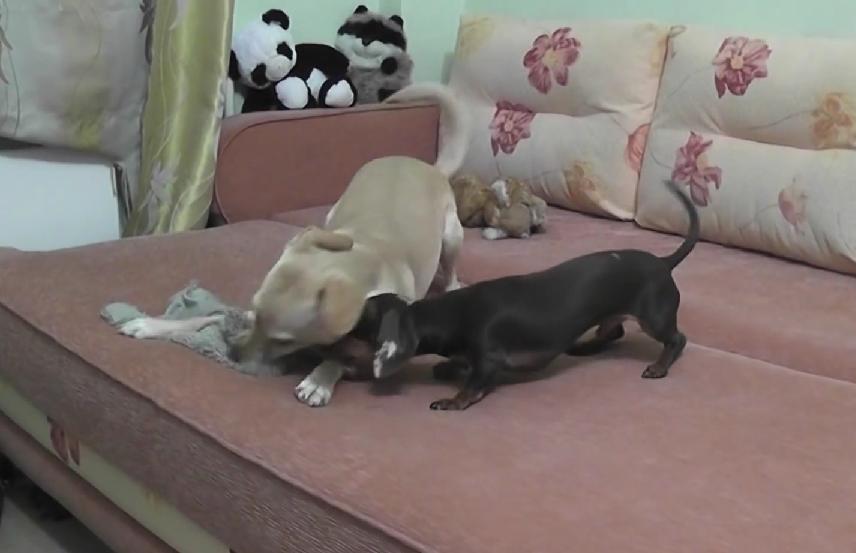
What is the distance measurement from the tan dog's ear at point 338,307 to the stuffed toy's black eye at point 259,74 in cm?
124

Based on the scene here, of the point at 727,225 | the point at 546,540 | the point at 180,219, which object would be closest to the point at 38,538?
the point at 180,219

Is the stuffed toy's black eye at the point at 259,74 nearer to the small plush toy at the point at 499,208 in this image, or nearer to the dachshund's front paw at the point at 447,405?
the small plush toy at the point at 499,208

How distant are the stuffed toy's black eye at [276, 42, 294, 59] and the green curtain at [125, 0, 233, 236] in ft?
1.04

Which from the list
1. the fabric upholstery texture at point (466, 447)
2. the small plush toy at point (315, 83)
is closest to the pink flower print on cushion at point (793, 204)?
the fabric upholstery texture at point (466, 447)

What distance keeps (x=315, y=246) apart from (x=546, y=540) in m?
0.55

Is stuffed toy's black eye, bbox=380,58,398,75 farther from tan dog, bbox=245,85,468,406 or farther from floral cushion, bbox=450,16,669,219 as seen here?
tan dog, bbox=245,85,468,406

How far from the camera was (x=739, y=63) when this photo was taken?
1.87 metres

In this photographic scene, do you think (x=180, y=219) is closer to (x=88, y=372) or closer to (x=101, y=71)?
(x=101, y=71)

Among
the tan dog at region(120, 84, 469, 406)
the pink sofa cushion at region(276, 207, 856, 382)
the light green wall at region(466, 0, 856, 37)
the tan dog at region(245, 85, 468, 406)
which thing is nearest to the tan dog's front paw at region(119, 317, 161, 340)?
the tan dog at region(120, 84, 469, 406)

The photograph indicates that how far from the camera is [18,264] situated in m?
1.53

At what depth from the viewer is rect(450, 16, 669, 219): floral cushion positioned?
6.79 feet

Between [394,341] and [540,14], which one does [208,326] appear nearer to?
[394,341]

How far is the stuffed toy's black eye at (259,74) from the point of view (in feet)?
7.45

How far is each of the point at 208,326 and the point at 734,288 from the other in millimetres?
851
